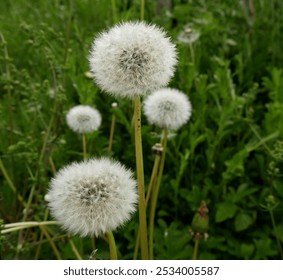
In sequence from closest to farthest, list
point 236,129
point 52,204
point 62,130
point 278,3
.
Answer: point 52,204, point 236,129, point 62,130, point 278,3

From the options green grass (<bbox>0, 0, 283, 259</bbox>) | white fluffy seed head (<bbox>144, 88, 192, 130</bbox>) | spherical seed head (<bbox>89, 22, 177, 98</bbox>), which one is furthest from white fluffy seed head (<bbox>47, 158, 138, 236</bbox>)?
white fluffy seed head (<bbox>144, 88, 192, 130</bbox>)

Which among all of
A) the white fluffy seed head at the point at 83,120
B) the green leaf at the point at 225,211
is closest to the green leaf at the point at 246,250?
the green leaf at the point at 225,211

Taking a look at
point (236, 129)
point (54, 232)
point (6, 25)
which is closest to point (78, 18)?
point (6, 25)

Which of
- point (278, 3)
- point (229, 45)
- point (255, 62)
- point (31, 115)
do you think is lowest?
point (31, 115)

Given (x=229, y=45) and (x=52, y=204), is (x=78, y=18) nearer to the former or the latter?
(x=229, y=45)

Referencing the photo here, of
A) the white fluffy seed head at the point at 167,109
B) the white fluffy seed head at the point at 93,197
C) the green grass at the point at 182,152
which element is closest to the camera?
the white fluffy seed head at the point at 93,197

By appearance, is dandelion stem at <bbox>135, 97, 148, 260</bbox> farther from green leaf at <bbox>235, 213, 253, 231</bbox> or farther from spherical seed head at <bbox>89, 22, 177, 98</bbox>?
green leaf at <bbox>235, 213, 253, 231</bbox>

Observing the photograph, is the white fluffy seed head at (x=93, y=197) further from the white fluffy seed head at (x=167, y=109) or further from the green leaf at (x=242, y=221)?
the green leaf at (x=242, y=221)
